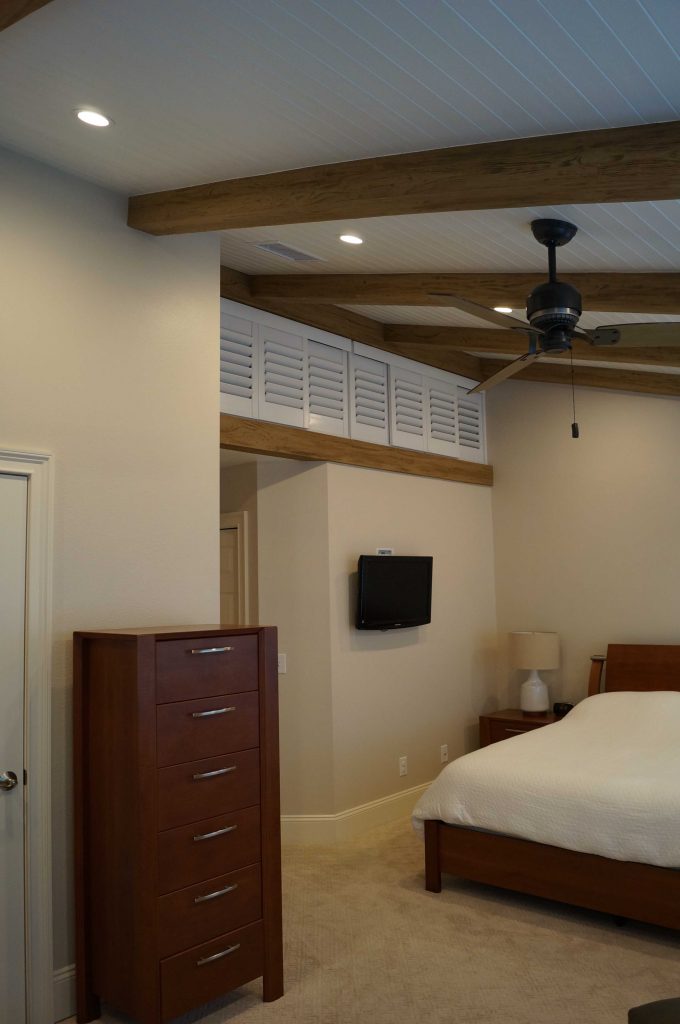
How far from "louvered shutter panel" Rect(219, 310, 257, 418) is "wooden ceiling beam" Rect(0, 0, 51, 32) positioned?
94.8 inches

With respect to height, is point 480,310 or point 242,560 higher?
point 480,310

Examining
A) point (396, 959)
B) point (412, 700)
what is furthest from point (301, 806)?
point (396, 959)

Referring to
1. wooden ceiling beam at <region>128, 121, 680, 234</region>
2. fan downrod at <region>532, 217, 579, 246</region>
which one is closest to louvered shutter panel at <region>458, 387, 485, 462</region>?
fan downrod at <region>532, 217, 579, 246</region>

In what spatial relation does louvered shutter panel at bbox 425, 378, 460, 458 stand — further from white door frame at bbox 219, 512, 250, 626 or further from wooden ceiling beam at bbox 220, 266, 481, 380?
white door frame at bbox 219, 512, 250, 626

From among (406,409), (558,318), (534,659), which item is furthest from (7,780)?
(534,659)

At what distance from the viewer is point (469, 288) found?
14.0 ft

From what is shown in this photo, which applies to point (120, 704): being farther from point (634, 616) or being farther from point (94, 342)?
point (634, 616)

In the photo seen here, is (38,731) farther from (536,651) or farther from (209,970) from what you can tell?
(536,651)

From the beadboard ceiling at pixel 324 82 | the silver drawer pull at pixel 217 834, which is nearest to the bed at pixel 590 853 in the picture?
the silver drawer pull at pixel 217 834

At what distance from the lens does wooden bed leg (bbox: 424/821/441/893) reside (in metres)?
4.20

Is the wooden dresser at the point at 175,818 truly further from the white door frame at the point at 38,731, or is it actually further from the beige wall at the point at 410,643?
the beige wall at the point at 410,643

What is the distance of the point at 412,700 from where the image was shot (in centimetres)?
573

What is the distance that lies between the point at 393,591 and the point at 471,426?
177 centimetres

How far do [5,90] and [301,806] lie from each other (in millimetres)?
4083
